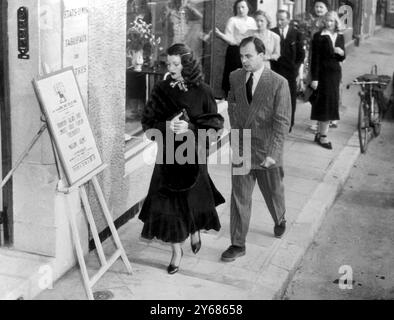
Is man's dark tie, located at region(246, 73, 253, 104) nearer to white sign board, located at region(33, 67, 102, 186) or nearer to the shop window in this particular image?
white sign board, located at region(33, 67, 102, 186)

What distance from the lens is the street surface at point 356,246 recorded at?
22.4 feet

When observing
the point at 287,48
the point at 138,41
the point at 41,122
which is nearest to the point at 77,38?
the point at 41,122

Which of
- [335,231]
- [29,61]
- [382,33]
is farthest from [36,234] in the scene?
[382,33]

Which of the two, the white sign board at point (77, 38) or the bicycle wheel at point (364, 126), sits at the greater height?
the white sign board at point (77, 38)

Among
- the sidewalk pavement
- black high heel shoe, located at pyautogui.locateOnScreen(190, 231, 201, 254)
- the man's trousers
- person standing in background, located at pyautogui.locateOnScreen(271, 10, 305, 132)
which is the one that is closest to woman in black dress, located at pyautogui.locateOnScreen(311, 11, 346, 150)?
person standing in background, located at pyautogui.locateOnScreen(271, 10, 305, 132)

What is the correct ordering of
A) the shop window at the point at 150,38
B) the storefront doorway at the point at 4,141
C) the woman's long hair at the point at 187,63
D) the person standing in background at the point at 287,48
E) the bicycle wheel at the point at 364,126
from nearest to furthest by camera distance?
the storefront doorway at the point at 4,141 < the woman's long hair at the point at 187,63 < the shop window at the point at 150,38 < the person standing in background at the point at 287,48 < the bicycle wheel at the point at 364,126

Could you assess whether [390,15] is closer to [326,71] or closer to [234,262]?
[326,71]

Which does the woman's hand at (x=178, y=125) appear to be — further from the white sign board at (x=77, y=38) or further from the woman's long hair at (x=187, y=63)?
the white sign board at (x=77, y=38)

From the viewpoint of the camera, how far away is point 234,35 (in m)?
11.5

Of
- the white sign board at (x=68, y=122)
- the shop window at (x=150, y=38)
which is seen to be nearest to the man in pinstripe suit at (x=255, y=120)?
the white sign board at (x=68, y=122)

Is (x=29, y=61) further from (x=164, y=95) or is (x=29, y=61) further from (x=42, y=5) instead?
(x=164, y=95)

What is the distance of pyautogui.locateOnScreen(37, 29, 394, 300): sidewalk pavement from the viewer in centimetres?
620

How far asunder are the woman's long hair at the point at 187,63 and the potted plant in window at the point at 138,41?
233cm
